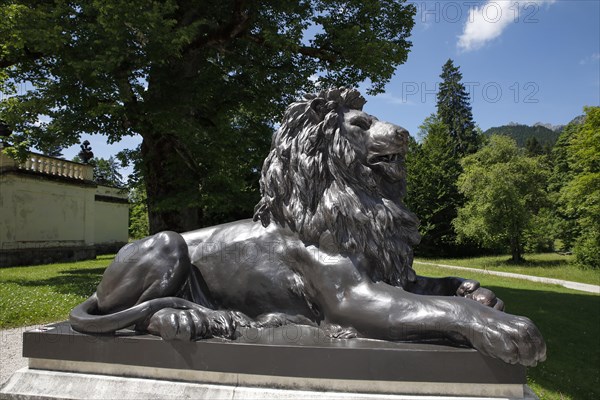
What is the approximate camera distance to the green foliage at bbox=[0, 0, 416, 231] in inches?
372

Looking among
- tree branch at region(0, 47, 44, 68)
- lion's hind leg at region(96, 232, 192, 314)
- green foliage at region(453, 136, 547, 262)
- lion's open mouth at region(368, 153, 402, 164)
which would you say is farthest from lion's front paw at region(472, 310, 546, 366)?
green foliage at region(453, 136, 547, 262)

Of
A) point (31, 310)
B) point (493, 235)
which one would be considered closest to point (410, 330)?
point (31, 310)

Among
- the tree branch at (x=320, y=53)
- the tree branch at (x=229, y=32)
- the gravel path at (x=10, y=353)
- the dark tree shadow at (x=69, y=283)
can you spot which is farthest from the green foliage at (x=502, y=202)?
the gravel path at (x=10, y=353)

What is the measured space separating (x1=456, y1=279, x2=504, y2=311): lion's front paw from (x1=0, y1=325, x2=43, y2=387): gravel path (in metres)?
3.99

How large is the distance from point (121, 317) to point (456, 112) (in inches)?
Result: 1994

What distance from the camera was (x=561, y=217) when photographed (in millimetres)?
36281

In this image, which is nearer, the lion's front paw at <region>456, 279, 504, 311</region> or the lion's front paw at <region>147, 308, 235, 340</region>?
the lion's front paw at <region>147, 308, 235, 340</region>

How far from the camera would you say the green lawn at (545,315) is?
570 cm

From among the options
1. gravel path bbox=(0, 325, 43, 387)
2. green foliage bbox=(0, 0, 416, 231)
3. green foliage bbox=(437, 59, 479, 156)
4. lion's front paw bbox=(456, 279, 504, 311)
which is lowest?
gravel path bbox=(0, 325, 43, 387)

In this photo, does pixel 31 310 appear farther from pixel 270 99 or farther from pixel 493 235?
pixel 493 235

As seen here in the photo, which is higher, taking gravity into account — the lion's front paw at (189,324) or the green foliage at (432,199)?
the green foliage at (432,199)

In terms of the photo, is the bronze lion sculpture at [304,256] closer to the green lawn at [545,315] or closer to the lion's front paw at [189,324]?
the lion's front paw at [189,324]

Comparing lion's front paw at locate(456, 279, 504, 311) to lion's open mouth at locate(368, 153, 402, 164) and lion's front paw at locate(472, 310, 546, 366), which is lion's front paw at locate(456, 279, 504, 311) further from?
lion's open mouth at locate(368, 153, 402, 164)

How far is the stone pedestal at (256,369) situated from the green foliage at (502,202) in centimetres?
2647
